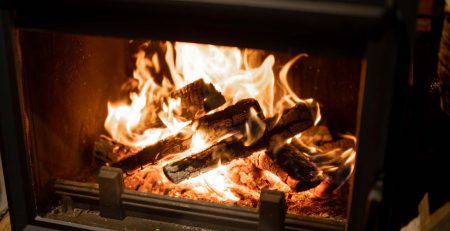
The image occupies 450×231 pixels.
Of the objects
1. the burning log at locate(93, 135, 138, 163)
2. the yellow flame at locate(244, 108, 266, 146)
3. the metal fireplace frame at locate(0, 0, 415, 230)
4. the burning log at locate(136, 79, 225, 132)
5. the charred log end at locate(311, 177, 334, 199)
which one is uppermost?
the metal fireplace frame at locate(0, 0, 415, 230)

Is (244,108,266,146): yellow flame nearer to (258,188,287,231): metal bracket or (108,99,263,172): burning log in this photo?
(108,99,263,172): burning log

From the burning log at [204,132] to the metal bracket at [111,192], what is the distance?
15 cm

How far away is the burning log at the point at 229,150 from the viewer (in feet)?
4.79

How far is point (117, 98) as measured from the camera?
6.01ft

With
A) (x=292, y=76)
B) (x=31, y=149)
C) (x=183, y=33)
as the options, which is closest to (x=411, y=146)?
(x=292, y=76)

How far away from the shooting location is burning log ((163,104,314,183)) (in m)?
1.46

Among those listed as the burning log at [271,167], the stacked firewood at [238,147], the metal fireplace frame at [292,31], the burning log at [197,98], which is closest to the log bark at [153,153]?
the stacked firewood at [238,147]

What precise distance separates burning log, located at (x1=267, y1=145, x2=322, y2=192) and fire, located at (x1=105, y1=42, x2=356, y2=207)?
0.03 metres

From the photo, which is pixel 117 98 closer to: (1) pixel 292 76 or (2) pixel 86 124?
(2) pixel 86 124

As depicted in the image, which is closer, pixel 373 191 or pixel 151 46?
pixel 373 191

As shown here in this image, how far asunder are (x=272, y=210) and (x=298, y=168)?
0.24 metres

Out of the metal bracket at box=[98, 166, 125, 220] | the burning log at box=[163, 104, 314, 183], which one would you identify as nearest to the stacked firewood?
the burning log at box=[163, 104, 314, 183]

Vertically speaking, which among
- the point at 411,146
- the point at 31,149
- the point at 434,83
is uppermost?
the point at 434,83

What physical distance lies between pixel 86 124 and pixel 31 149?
11.9 inches
